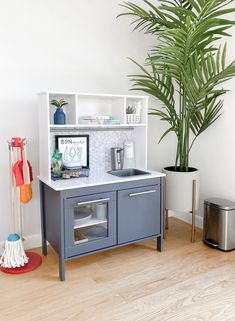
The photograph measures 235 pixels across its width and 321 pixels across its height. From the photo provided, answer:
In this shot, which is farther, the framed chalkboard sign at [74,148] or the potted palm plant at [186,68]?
the framed chalkboard sign at [74,148]

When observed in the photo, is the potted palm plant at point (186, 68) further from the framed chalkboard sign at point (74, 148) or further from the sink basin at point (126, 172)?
the framed chalkboard sign at point (74, 148)

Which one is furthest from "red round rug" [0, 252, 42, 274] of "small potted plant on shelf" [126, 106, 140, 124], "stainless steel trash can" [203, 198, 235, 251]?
"stainless steel trash can" [203, 198, 235, 251]

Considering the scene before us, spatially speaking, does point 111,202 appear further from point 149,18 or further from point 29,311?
point 149,18

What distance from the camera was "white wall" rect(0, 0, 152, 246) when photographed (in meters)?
2.46

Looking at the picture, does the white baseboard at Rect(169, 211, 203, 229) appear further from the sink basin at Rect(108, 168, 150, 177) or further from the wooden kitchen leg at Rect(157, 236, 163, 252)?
the sink basin at Rect(108, 168, 150, 177)

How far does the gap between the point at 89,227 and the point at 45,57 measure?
152cm

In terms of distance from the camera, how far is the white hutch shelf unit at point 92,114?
94.4 inches

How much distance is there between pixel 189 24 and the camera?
86.3 inches

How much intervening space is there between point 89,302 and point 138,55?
7.75ft

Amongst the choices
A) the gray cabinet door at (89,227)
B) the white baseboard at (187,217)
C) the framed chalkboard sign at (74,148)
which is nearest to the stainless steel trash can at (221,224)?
the white baseboard at (187,217)

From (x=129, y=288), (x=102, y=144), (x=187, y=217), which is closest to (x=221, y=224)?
(x=187, y=217)

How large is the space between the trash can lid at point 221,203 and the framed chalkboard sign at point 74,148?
47.7 inches

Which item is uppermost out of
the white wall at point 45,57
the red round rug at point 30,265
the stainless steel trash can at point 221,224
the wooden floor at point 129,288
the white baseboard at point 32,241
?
the white wall at point 45,57

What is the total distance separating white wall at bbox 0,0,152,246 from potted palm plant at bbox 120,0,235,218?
10.1 inches
